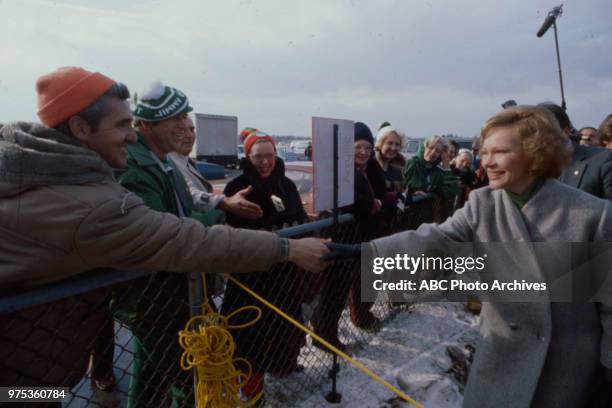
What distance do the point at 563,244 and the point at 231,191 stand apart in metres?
2.20

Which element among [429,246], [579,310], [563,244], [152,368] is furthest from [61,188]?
[579,310]

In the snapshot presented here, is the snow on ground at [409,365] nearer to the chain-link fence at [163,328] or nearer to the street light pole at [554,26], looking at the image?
the chain-link fence at [163,328]

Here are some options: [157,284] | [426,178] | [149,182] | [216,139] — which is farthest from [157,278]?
[216,139]

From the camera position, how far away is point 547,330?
1530 mm


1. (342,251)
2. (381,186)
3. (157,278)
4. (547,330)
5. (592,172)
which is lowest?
(547,330)

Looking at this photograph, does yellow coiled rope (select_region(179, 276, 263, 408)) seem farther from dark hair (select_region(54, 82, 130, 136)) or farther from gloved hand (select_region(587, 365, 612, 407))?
gloved hand (select_region(587, 365, 612, 407))

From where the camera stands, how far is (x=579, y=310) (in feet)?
5.07

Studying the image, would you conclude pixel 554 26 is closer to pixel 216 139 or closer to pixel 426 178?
pixel 426 178

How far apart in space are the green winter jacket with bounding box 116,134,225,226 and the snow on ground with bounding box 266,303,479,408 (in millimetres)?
1565

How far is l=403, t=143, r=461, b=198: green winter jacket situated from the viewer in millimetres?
4301

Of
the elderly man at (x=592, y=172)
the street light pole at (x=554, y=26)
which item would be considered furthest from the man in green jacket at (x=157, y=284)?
the street light pole at (x=554, y=26)

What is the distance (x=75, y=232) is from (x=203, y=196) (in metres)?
1.49

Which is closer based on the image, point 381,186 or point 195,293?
point 195,293

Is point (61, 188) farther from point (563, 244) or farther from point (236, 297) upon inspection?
point (563, 244)
